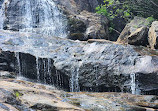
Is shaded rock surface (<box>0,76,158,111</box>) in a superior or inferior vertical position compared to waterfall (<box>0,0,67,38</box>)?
inferior

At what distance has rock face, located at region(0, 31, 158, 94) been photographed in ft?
26.7

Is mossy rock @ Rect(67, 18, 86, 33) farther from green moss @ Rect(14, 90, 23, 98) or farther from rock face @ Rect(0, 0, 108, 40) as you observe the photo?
green moss @ Rect(14, 90, 23, 98)

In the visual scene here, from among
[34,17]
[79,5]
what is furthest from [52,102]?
[79,5]

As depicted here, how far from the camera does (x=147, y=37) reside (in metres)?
11.0


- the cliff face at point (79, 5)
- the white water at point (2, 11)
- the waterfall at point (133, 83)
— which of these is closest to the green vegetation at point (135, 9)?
the cliff face at point (79, 5)

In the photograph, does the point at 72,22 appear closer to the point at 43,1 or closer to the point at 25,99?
the point at 43,1

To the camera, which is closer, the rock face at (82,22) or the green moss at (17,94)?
the green moss at (17,94)

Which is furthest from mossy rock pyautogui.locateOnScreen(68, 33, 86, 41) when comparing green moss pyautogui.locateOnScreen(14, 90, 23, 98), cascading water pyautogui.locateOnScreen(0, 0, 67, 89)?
green moss pyautogui.locateOnScreen(14, 90, 23, 98)

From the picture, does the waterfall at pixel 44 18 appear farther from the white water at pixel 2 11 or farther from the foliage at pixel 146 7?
the foliage at pixel 146 7

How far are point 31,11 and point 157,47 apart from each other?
9920 millimetres

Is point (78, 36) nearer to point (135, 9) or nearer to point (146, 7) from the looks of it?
point (135, 9)

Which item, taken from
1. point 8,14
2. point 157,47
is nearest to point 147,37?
point 157,47

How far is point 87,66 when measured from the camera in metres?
8.84

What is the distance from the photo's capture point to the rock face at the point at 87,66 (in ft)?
26.7
